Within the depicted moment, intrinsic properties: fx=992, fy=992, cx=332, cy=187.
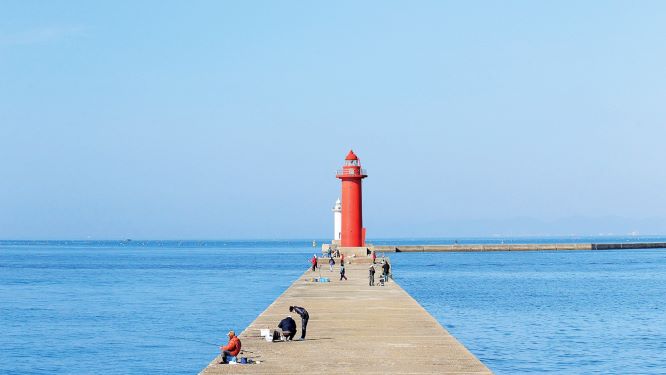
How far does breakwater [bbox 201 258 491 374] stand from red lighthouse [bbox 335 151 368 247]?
29.5 metres

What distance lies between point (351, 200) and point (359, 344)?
41.8m

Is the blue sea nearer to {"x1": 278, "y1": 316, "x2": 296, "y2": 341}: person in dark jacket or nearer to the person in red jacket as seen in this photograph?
{"x1": 278, "y1": 316, "x2": 296, "y2": 341}: person in dark jacket

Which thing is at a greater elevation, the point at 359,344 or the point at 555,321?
the point at 359,344

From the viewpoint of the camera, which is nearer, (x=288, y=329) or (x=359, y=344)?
(x=359, y=344)

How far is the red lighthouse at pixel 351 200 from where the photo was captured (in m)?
62.4

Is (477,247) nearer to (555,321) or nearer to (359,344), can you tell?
(555,321)

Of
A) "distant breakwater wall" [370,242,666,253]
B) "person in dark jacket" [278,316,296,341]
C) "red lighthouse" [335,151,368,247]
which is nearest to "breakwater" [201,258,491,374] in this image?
"person in dark jacket" [278,316,296,341]

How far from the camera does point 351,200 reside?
6256 centimetres

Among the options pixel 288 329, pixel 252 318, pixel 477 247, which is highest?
pixel 477 247

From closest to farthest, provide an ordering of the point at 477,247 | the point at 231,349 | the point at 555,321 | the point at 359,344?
the point at 231,349 → the point at 359,344 → the point at 555,321 → the point at 477,247

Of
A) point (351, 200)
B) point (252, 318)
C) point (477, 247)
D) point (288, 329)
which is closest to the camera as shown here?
point (288, 329)

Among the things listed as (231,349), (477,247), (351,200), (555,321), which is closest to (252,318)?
(555,321)

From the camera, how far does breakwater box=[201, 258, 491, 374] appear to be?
17.7 meters

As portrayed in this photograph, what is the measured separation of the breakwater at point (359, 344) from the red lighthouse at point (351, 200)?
29.5 m
